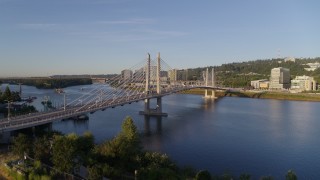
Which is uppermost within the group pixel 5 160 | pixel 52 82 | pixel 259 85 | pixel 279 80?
pixel 279 80

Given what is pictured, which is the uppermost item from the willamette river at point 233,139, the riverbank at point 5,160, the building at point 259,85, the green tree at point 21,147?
the building at point 259,85

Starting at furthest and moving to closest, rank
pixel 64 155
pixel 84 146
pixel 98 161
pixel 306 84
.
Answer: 1. pixel 306 84
2. pixel 84 146
3. pixel 98 161
4. pixel 64 155

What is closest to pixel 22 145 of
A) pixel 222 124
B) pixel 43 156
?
pixel 43 156

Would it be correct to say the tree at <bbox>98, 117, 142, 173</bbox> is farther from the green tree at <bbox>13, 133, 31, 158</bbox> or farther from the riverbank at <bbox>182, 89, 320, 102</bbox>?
the riverbank at <bbox>182, 89, 320, 102</bbox>

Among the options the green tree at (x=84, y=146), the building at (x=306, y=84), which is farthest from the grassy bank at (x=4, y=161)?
the building at (x=306, y=84)

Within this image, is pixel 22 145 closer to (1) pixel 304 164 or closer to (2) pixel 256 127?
(1) pixel 304 164

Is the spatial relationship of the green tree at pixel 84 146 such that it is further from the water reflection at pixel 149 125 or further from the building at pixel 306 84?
the building at pixel 306 84

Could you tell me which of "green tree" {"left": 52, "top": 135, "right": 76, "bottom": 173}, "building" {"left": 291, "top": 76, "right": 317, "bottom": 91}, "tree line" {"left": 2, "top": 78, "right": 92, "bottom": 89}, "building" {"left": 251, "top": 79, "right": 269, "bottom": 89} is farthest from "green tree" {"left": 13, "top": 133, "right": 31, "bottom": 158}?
"tree line" {"left": 2, "top": 78, "right": 92, "bottom": 89}

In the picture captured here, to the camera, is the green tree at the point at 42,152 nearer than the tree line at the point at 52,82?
Yes

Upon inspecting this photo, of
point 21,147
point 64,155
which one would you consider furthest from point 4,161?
point 64,155

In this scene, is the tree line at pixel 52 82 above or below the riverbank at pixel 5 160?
above

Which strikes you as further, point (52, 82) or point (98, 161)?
point (52, 82)

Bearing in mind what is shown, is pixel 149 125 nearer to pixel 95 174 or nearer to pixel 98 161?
pixel 98 161
